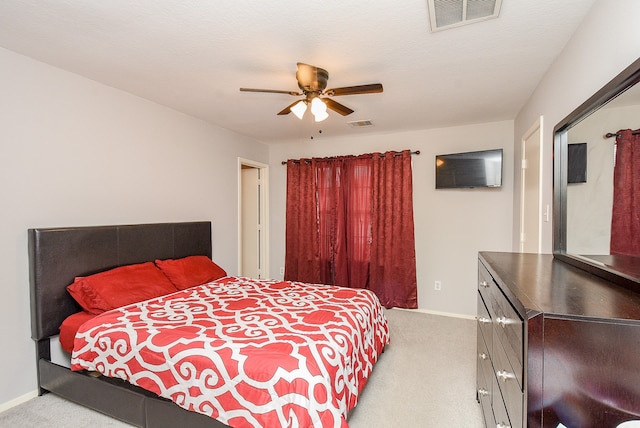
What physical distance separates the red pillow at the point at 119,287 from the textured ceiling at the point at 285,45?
1.62 m

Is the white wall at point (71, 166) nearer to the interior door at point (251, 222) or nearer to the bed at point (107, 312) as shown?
the bed at point (107, 312)

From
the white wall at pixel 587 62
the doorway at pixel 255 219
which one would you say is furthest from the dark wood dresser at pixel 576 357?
the doorway at pixel 255 219

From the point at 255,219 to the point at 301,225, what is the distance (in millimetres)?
894

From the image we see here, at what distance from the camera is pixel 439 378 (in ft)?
8.02

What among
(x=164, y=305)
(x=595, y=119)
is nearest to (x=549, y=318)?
(x=595, y=119)

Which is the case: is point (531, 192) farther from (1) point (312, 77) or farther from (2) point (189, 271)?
(2) point (189, 271)

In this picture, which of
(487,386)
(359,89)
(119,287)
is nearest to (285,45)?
(359,89)

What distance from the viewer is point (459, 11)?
64.7 inches

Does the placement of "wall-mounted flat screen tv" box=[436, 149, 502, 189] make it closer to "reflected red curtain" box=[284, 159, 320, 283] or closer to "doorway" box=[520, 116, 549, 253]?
"doorway" box=[520, 116, 549, 253]

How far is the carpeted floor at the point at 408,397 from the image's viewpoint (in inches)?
76.0

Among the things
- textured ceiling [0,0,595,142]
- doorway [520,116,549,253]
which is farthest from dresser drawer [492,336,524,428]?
textured ceiling [0,0,595,142]

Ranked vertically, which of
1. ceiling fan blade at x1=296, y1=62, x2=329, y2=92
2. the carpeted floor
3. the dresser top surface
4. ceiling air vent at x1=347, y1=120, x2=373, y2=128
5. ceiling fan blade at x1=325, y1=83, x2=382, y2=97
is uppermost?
ceiling air vent at x1=347, y1=120, x2=373, y2=128

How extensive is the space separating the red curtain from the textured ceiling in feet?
4.36

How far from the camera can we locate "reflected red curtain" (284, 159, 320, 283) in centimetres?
457
